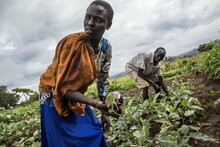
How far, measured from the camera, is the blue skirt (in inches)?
49.1

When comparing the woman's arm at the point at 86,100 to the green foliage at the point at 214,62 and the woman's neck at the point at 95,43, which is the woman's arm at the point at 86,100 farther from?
the green foliage at the point at 214,62

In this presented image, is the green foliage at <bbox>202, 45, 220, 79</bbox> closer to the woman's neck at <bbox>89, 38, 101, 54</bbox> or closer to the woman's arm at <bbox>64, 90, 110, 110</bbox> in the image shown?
the woman's neck at <bbox>89, 38, 101, 54</bbox>

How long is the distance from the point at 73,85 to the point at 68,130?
1.24ft

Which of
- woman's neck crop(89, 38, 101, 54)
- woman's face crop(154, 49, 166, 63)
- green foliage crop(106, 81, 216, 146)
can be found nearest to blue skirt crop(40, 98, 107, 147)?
green foliage crop(106, 81, 216, 146)

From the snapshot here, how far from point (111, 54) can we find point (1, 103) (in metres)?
26.6

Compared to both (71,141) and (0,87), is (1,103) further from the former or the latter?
(71,141)

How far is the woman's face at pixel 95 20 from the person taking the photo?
4.02 feet

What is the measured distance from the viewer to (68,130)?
1262mm

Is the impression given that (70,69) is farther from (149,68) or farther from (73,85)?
(149,68)

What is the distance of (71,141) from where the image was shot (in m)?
1.24

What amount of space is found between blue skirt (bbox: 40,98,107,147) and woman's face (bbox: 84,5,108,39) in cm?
59

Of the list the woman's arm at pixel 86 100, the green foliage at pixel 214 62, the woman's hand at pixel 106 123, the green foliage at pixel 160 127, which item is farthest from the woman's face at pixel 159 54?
the woman's arm at pixel 86 100

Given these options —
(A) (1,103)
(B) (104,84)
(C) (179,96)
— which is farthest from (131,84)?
(A) (1,103)

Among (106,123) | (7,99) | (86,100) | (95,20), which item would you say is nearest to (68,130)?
(86,100)
